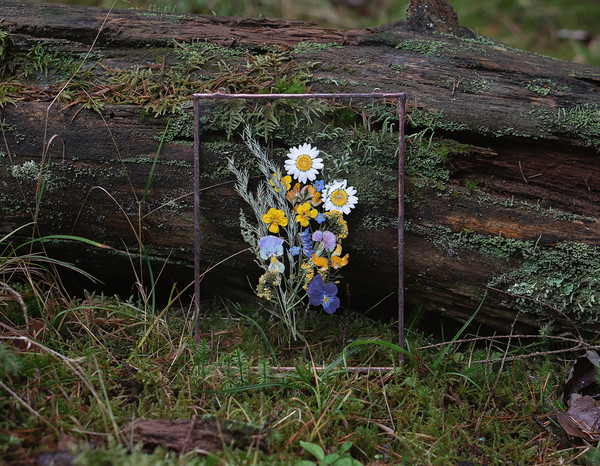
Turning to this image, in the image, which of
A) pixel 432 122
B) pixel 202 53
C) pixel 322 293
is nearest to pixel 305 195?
pixel 322 293

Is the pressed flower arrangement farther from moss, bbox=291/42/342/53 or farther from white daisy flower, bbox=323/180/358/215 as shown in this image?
moss, bbox=291/42/342/53

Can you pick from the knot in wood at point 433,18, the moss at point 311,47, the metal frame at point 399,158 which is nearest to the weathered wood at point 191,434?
the metal frame at point 399,158

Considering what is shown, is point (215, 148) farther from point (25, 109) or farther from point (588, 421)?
point (588, 421)

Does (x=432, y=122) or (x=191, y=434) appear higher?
(x=432, y=122)

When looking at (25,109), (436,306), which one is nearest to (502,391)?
(436,306)

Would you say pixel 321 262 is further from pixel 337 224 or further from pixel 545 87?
pixel 545 87

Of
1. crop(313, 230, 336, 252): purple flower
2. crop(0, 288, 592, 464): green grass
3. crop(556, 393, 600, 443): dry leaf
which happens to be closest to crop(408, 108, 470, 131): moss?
crop(313, 230, 336, 252): purple flower
